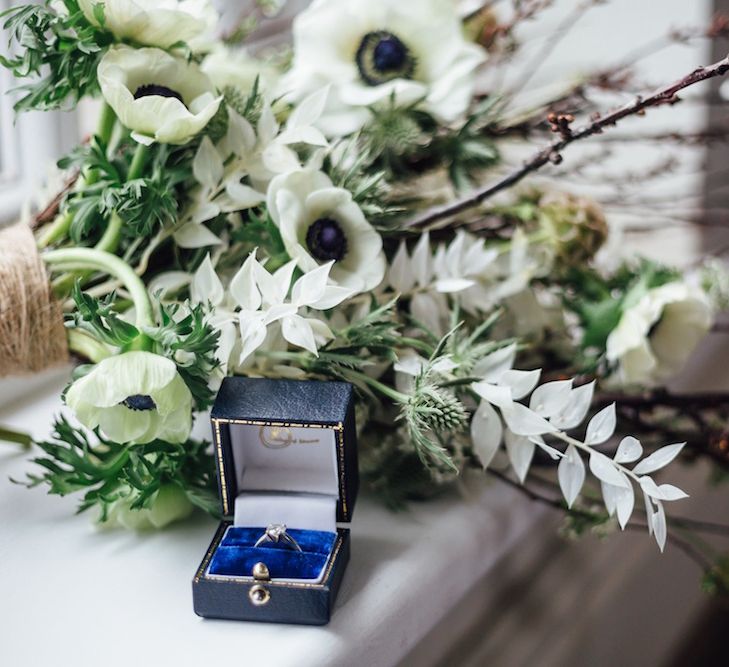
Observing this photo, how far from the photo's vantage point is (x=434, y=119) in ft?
2.70

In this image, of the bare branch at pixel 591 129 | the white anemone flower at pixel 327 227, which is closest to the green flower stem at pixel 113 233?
the white anemone flower at pixel 327 227

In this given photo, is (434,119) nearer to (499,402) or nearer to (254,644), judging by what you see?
(499,402)

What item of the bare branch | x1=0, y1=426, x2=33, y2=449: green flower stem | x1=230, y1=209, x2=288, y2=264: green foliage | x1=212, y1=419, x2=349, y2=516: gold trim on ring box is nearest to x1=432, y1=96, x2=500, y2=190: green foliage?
the bare branch

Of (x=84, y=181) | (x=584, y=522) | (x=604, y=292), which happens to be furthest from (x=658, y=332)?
(x=84, y=181)

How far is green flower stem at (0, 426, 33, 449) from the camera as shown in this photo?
760mm

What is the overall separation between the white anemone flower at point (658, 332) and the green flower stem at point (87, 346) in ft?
1.37

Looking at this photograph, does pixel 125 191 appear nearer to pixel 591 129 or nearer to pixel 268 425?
pixel 268 425

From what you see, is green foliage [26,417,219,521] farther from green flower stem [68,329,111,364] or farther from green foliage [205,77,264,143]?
green foliage [205,77,264,143]

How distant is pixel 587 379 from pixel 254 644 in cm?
41

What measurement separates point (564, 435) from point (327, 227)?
229 millimetres

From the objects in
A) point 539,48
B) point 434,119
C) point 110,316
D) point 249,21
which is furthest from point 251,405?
point 539,48

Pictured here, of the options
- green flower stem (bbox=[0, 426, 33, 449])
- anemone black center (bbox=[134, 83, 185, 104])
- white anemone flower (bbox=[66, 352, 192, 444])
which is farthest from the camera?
green flower stem (bbox=[0, 426, 33, 449])

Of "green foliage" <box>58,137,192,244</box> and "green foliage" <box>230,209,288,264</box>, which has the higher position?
"green foliage" <box>58,137,192,244</box>

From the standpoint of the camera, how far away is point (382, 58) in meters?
0.79
